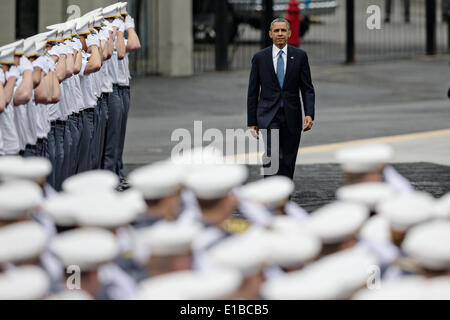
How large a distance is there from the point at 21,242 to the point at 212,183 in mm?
728

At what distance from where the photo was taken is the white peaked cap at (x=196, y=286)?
12.0ft

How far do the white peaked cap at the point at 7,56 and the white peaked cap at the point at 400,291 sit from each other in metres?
5.46

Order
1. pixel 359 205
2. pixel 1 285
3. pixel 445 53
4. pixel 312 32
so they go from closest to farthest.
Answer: pixel 1 285 → pixel 359 205 → pixel 445 53 → pixel 312 32

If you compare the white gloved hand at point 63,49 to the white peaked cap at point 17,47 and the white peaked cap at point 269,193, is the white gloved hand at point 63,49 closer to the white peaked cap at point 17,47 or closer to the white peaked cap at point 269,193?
the white peaked cap at point 17,47

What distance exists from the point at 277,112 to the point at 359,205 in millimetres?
5730

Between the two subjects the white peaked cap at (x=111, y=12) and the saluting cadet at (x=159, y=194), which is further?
the white peaked cap at (x=111, y=12)

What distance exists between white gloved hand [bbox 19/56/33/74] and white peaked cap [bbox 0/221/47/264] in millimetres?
5163

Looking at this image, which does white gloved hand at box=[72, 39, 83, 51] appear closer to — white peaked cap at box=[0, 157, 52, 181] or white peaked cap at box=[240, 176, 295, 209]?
white peaked cap at box=[0, 157, 52, 181]

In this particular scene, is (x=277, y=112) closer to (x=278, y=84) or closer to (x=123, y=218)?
(x=278, y=84)

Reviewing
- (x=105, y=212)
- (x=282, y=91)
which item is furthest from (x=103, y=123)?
(x=105, y=212)

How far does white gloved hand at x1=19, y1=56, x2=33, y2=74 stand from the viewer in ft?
29.3

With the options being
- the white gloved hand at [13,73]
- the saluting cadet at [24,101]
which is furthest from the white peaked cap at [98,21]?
the white gloved hand at [13,73]
